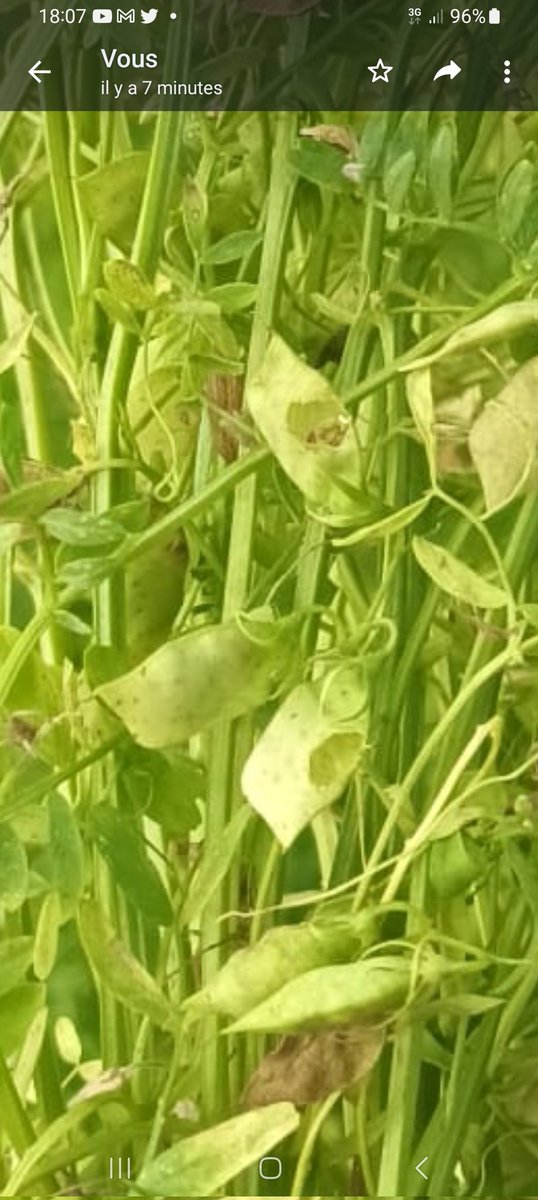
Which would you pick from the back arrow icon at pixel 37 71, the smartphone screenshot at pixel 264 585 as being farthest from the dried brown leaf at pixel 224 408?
the back arrow icon at pixel 37 71

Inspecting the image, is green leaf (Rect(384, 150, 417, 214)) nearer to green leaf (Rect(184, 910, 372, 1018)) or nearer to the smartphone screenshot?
the smartphone screenshot

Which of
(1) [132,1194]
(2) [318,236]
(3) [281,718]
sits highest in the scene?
(2) [318,236]

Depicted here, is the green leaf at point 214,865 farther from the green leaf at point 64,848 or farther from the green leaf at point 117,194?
the green leaf at point 117,194

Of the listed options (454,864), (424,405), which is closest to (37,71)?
(424,405)

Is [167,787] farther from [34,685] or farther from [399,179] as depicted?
[399,179]

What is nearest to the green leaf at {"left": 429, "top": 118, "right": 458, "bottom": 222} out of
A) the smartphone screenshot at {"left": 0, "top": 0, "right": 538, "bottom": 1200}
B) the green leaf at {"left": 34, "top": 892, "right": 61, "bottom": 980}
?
the smartphone screenshot at {"left": 0, "top": 0, "right": 538, "bottom": 1200}

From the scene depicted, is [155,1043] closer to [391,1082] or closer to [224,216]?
[391,1082]

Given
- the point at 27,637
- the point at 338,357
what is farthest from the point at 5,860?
the point at 338,357
